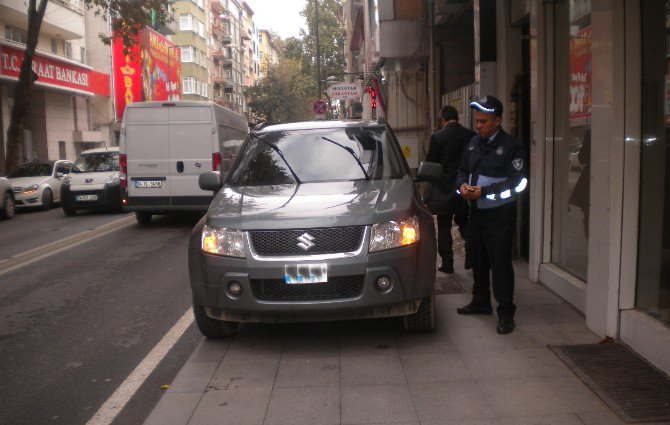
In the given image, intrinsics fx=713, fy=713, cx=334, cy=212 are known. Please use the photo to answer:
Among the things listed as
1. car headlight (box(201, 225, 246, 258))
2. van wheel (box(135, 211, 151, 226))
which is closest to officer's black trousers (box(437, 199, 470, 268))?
car headlight (box(201, 225, 246, 258))

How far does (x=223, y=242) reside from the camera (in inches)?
215

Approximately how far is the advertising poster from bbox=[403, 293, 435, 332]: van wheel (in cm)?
232

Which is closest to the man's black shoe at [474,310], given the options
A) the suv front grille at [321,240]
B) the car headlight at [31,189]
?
the suv front grille at [321,240]

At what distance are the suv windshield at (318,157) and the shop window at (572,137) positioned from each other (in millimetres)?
1735

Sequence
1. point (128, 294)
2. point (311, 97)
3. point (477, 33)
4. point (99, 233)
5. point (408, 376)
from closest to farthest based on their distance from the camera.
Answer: point (408, 376) < point (128, 294) < point (477, 33) < point (99, 233) < point (311, 97)

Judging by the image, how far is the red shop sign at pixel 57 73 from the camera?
26.8 m

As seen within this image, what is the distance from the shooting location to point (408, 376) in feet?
16.1

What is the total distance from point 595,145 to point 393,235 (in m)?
1.72

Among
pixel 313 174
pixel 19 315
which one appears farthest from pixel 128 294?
pixel 313 174

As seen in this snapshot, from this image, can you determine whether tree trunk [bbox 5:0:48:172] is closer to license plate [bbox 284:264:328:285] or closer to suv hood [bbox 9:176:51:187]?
suv hood [bbox 9:176:51:187]

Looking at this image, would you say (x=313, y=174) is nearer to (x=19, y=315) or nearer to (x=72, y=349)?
(x=72, y=349)

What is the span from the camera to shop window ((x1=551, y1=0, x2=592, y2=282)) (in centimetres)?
659

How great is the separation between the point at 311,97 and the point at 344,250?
2896 inches

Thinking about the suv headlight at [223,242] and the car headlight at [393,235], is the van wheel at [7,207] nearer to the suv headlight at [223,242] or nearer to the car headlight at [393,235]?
the suv headlight at [223,242]
